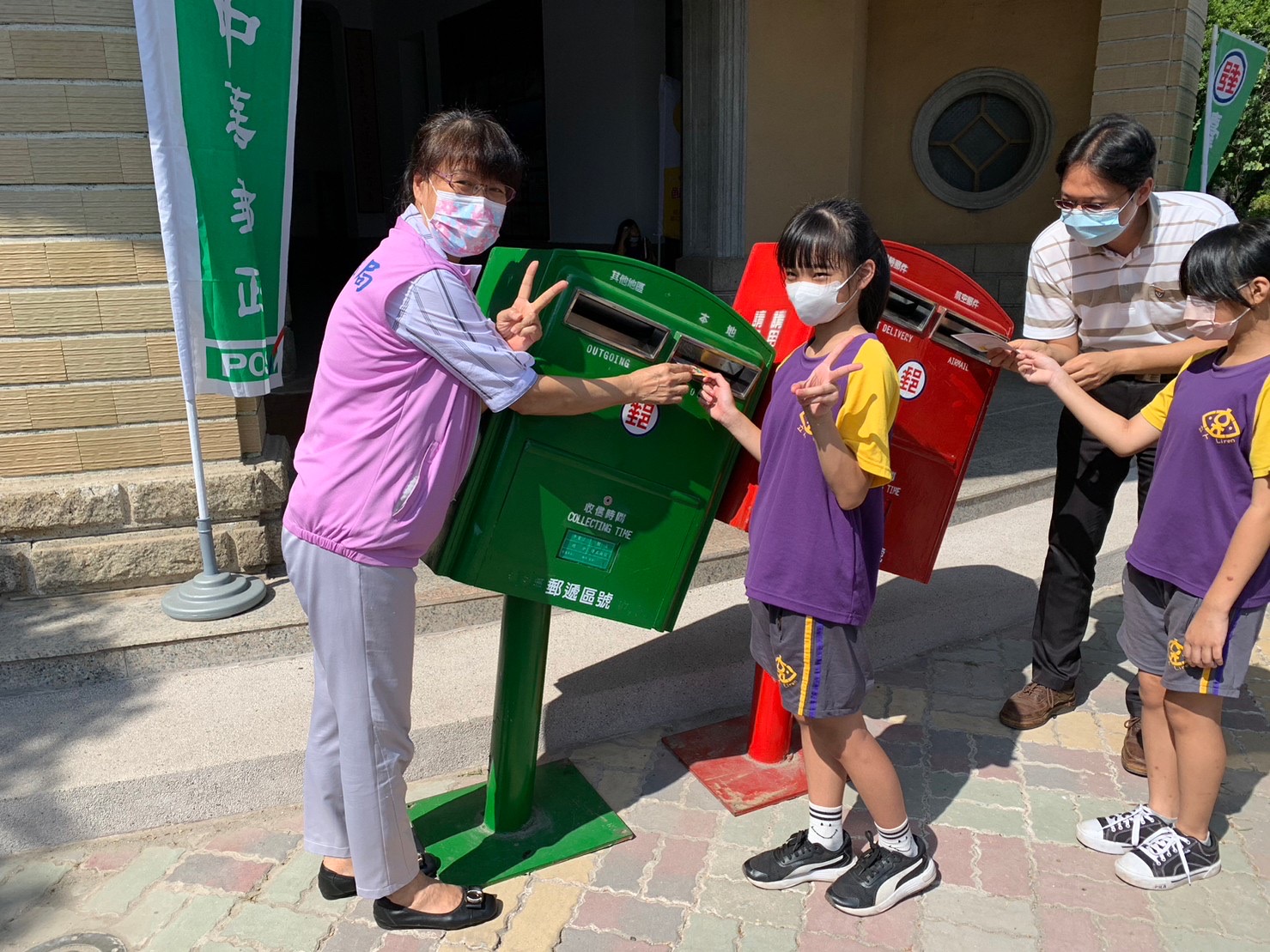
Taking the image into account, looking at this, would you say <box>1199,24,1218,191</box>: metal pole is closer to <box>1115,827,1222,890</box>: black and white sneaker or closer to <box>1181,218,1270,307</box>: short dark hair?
<box>1181,218,1270,307</box>: short dark hair

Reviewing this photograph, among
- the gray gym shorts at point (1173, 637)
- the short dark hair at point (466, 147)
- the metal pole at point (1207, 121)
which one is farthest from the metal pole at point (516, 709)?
the metal pole at point (1207, 121)

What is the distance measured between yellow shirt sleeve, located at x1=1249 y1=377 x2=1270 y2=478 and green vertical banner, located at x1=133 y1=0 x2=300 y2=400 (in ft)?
9.07

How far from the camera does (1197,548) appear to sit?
2.26 metres

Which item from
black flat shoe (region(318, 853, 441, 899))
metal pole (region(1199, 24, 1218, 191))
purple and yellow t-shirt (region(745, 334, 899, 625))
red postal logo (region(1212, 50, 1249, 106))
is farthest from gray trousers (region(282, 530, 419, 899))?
red postal logo (region(1212, 50, 1249, 106))

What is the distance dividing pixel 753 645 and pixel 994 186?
7.44m

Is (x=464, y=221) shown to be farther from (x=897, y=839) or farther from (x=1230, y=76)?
(x=1230, y=76)

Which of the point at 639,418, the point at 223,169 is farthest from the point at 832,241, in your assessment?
the point at 223,169

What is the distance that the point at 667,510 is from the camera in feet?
7.67

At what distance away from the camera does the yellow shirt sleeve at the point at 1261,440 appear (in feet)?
6.73

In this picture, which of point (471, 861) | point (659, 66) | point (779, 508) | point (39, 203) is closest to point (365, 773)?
point (471, 861)

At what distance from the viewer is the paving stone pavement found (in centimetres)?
222

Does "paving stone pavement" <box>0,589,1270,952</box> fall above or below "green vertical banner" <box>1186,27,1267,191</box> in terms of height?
below

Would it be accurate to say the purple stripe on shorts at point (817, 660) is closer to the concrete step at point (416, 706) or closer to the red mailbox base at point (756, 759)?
the red mailbox base at point (756, 759)

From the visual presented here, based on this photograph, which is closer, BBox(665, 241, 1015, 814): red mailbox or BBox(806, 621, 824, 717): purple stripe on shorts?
BBox(806, 621, 824, 717): purple stripe on shorts
